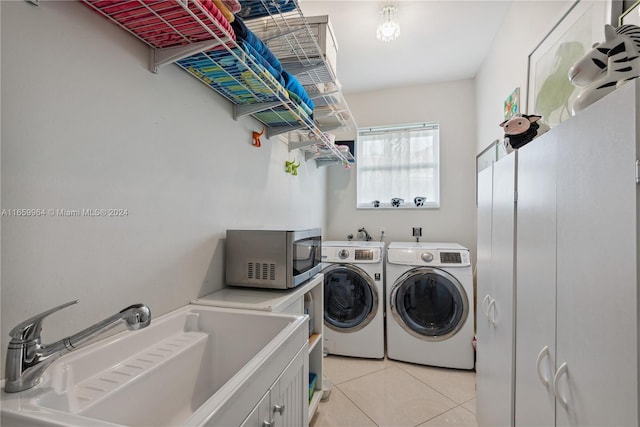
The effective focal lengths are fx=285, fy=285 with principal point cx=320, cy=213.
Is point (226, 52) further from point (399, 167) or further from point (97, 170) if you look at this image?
point (399, 167)

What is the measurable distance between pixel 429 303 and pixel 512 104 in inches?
66.8

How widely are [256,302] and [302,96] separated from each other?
109cm

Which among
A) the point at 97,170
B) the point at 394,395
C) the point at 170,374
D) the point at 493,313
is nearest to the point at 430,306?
the point at 394,395

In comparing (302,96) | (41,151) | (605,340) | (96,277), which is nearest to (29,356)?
(96,277)

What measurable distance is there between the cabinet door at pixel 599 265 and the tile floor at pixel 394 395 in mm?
1328

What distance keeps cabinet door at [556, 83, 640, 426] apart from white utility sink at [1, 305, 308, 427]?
2.61 ft

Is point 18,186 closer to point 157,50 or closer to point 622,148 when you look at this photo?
point 157,50

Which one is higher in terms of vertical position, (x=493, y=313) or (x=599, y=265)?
(x=599, y=265)

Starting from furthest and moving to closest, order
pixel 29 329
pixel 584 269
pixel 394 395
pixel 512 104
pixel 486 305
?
pixel 394 395 < pixel 512 104 < pixel 486 305 < pixel 584 269 < pixel 29 329

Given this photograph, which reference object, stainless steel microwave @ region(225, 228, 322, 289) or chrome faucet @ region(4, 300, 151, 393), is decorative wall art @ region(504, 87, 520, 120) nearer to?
stainless steel microwave @ region(225, 228, 322, 289)

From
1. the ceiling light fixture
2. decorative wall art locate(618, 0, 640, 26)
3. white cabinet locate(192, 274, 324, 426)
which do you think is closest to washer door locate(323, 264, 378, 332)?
white cabinet locate(192, 274, 324, 426)

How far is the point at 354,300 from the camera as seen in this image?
8.69 ft

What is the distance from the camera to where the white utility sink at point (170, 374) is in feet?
1.95

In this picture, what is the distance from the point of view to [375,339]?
2.57 metres
